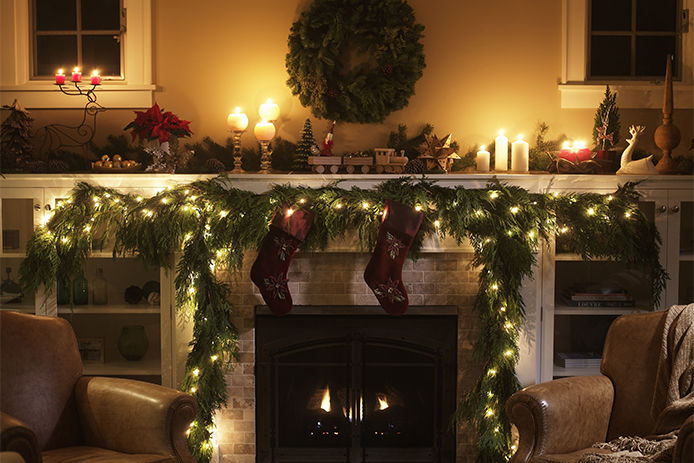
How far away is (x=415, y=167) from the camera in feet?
11.1

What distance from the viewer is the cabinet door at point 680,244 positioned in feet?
10.8

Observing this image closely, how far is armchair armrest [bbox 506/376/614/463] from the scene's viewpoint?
2.60 metres

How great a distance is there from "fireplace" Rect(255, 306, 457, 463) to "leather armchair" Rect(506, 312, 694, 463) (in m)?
0.76

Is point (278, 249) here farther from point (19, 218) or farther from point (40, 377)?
point (19, 218)

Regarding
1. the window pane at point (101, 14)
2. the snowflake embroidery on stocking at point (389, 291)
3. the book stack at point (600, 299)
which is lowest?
the book stack at point (600, 299)

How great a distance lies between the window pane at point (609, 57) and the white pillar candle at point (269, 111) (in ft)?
6.09

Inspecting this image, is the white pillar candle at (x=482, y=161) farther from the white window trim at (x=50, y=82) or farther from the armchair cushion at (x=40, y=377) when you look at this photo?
the armchair cushion at (x=40, y=377)

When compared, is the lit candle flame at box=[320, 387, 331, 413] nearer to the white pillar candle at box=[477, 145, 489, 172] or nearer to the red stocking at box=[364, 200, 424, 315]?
the red stocking at box=[364, 200, 424, 315]

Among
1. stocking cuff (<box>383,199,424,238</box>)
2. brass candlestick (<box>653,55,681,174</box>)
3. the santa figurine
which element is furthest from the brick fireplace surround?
brass candlestick (<box>653,55,681,174</box>)

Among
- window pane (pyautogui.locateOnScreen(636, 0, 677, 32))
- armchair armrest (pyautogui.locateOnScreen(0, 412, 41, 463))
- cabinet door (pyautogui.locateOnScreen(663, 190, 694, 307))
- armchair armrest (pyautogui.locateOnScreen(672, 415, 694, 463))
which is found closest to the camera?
armchair armrest (pyautogui.locateOnScreen(672, 415, 694, 463))

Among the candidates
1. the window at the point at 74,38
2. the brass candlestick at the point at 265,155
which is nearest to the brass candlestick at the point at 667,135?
the brass candlestick at the point at 265,155

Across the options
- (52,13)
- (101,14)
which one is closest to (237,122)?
(101,14)

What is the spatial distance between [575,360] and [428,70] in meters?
1.77

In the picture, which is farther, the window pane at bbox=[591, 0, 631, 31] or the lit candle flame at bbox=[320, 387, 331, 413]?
the window pane at bbox=[591, 0, 631, 31]
